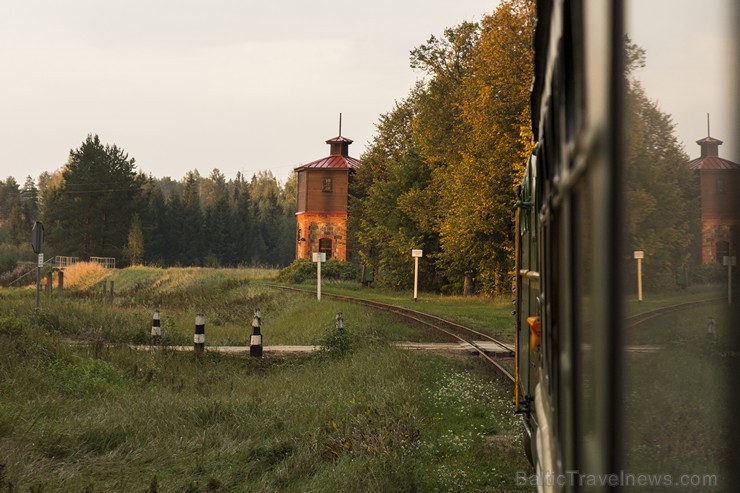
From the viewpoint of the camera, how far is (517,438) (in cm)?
790

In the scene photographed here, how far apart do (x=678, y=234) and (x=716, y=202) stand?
4.9 inches

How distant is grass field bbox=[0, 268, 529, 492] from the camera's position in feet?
22.1

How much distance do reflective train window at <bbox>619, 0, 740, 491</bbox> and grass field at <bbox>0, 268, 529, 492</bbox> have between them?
490 centimetres

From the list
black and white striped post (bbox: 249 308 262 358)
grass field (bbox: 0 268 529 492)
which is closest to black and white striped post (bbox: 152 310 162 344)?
grass field (bbox: 0 268 529 492)

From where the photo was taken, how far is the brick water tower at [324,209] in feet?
198

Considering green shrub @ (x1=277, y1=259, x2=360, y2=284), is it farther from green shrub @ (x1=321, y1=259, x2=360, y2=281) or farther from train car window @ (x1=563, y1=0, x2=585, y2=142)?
train car window @ (x1=563, y1=0, x2=585, y2=142)

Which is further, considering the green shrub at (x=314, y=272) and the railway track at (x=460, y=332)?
the green shrub at (x=314, y=272)

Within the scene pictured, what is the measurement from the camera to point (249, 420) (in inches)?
365

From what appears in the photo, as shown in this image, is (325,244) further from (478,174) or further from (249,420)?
(249,420)

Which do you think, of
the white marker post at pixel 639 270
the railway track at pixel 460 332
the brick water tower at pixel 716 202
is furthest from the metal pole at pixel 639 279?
the railway track at pixel 460 332

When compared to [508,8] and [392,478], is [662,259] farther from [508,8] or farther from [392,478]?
[508,8]

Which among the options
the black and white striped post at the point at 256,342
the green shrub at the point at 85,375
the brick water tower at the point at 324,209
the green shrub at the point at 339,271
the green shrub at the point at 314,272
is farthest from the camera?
the brick water tower at the point at 324,209

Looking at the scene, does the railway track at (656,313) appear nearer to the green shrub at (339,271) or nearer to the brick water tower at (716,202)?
the brick water tower at (716,202)

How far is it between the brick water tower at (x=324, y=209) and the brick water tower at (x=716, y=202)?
58138mm
